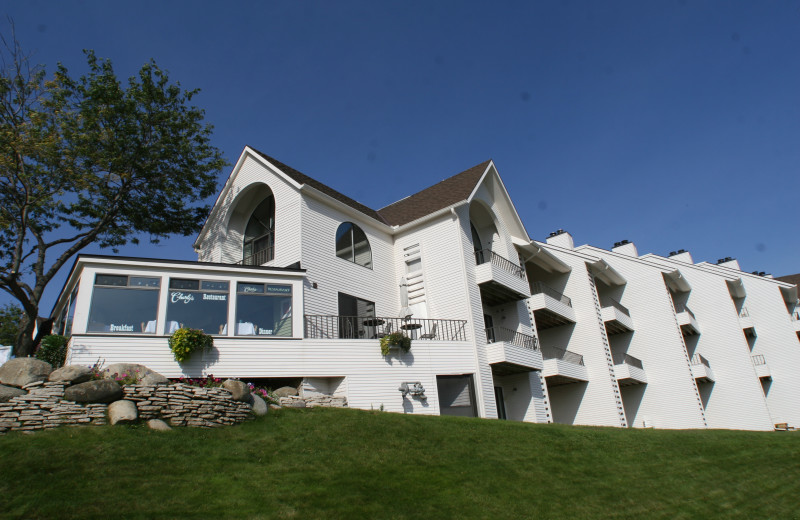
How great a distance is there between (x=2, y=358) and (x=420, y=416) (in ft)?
39.1

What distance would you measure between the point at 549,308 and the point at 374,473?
17.1 metres

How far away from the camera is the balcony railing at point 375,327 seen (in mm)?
19219

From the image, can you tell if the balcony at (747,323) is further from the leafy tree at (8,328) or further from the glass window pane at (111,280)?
the leafy tree at (8,328)

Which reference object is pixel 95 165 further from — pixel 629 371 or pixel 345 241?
pixel 629 371

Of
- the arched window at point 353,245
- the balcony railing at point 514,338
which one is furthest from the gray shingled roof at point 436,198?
the balcony railing at point 514,338

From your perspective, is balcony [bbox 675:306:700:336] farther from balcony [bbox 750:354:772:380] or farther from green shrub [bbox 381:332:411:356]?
green shrub [bbox 381:332:411:356]

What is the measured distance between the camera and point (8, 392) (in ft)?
38.6

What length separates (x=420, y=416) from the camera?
53.2 ft

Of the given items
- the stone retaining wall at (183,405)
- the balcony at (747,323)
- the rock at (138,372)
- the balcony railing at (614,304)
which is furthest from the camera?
the balcony at (747,323)

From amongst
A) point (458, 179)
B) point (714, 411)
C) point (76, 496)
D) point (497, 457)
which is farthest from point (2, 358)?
point (714, 411)

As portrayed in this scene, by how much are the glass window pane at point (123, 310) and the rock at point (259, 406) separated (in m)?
3.86

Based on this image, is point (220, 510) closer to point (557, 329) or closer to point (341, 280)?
point (341, 280)

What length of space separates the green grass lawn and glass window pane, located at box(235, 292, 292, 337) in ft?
11.2

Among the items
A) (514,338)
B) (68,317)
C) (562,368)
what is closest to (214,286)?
(68,317)
